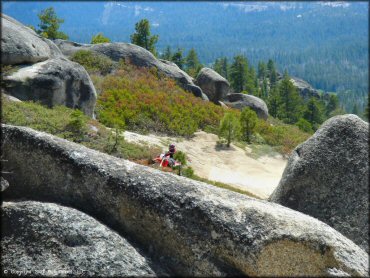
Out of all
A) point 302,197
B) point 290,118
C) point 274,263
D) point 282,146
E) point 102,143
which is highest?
point 274,263

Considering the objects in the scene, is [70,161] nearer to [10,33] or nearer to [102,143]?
[102,143]

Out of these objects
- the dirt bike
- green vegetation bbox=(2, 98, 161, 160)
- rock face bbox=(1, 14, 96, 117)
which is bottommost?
the dirt bike

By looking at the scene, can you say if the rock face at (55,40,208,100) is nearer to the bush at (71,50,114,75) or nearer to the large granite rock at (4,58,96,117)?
the bush at (71,50,114,75)

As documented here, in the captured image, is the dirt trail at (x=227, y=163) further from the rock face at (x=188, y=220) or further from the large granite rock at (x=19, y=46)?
the rock face at (x=188, y=220)

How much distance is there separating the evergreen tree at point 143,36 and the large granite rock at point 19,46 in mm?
36720

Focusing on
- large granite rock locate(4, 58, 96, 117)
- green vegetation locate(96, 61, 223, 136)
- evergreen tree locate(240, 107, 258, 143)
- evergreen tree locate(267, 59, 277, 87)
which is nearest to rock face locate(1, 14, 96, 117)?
large granite rock locate(4, 58, 96, 117)

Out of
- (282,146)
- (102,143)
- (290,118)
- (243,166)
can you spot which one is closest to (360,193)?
(102,143)

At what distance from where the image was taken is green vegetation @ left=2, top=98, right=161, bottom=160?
17286mm

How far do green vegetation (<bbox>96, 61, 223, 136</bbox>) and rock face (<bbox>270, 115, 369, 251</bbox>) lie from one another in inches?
558

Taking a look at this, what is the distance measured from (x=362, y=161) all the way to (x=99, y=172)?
716 cm

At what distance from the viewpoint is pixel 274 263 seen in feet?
22.6

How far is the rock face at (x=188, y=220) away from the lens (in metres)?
6.95

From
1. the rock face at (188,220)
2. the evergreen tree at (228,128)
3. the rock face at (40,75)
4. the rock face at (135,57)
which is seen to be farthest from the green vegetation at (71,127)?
the rock face at (135,57)

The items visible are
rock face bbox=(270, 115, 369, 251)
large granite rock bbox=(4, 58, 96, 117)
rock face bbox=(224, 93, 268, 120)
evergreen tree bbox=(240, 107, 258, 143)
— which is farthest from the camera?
rock face bbox=(224, 93, 268, 120)
